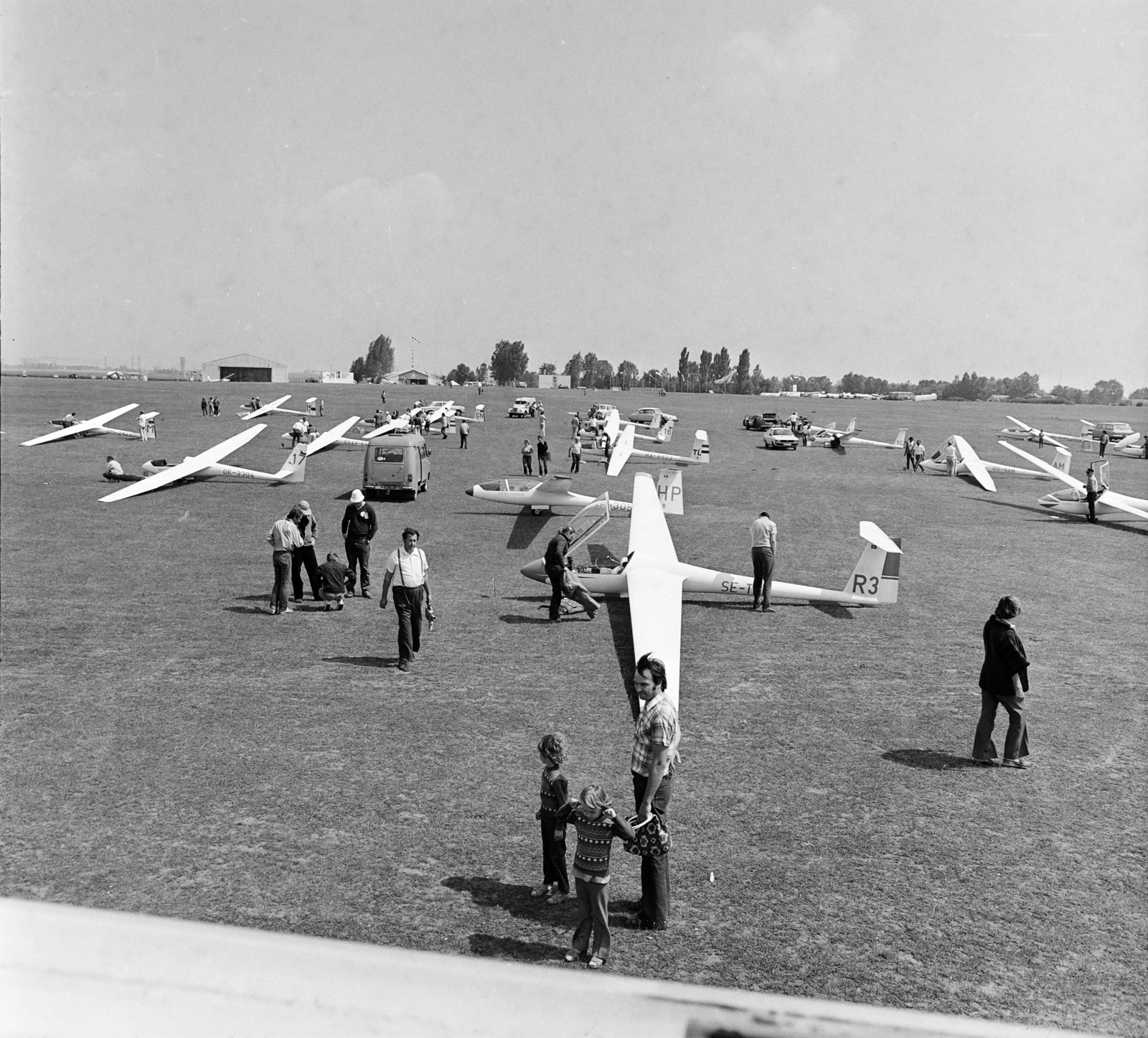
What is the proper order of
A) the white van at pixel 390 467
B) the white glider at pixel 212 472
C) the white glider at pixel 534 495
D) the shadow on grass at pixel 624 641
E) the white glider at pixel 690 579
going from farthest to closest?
the white glider at pixel 212 472
the white van at pixel 390 467
the white glider at pixel 534 495
the white glider at pixel 690 579
the shadow on grass at pixel 624 641

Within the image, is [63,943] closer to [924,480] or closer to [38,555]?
[38,555]

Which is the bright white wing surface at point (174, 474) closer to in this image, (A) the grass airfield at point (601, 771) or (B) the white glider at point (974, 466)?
(A) the grass airfield at point (601, 771)

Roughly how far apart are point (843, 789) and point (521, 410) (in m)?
57.9

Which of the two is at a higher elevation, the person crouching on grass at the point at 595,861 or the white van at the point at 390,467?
the white van at the point at 390,467

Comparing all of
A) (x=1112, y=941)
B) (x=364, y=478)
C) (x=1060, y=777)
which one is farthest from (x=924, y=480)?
(x=1112, y=941)

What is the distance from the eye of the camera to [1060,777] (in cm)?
901

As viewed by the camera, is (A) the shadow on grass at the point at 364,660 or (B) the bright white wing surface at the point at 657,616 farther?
(A) the shadow on grass at the point at 364,660

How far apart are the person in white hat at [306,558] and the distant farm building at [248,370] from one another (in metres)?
112

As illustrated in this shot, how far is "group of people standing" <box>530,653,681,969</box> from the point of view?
5.71 metres

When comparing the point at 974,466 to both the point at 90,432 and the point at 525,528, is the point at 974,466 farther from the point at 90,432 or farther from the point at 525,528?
the point at 90,432

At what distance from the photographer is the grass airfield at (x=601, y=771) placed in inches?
249

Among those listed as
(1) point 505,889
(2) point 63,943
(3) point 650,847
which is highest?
(2) point 63,943

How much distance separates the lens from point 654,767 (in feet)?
21.2

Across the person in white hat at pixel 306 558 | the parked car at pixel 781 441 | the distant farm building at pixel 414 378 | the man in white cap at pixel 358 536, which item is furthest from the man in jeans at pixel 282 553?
the distant farm building at pixel 414 378
